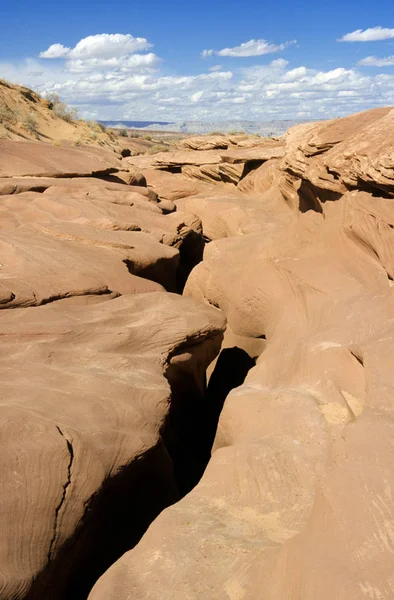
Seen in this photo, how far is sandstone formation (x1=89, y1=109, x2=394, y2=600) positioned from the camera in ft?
11.0

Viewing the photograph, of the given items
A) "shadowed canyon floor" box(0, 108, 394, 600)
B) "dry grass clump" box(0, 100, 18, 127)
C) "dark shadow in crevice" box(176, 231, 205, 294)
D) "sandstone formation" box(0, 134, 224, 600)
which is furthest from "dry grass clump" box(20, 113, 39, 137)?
"sandstone formation" box(0, 134, 224, 600)

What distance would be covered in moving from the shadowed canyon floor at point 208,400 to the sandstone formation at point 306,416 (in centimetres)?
2

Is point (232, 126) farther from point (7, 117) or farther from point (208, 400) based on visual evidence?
point (208, 400)

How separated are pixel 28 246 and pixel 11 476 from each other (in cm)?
430

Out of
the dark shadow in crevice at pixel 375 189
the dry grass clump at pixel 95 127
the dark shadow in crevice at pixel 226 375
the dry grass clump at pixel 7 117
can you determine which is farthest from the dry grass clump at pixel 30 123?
the dark shadow in crevice at pixel 375 189

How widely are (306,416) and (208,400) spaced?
3.12 metres

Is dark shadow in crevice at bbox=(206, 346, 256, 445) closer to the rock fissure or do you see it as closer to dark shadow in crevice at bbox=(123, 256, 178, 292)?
dark shadow in crevice at bbox=(123, 256, 178, 292)

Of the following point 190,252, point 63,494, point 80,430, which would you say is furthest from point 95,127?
point 63,494

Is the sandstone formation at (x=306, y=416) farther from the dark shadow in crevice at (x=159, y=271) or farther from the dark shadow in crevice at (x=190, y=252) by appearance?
the dark shadow in crevice at (x=190, y=252)

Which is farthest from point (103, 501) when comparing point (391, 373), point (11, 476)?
point (391, 373)

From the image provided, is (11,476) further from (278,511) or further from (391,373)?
(391,373)

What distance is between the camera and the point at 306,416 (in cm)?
479

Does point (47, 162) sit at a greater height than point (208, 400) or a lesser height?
greater

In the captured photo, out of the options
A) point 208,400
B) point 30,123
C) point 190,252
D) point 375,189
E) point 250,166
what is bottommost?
point 208,400
